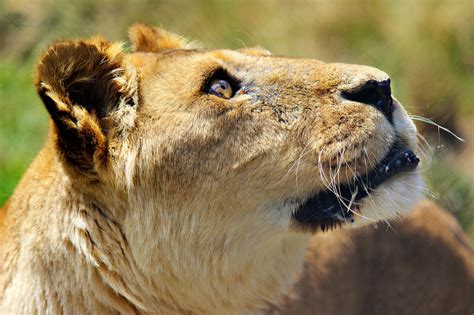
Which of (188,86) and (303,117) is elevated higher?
(188,86)

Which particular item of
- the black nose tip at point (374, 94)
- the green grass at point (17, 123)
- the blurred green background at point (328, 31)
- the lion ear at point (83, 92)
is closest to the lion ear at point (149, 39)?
the lion ear at point (83, 92)

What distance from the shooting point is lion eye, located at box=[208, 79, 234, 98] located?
241 cm

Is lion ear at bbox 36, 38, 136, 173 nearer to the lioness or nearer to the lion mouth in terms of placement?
the lioness

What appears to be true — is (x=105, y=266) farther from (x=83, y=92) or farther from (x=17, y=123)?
(x=17, y=123)

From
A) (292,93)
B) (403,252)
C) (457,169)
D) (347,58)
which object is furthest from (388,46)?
(292,93)

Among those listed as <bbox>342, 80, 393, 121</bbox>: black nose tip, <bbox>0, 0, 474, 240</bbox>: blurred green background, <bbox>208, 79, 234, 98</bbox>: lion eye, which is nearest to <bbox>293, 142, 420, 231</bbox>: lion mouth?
<bbox>342, 80, 393, 121</bbox>: black nose tip

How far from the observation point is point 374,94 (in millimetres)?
2334

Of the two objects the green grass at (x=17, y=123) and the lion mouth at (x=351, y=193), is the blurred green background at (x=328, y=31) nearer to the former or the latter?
the green grass at (x=17, y=123)

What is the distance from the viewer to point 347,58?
642cm

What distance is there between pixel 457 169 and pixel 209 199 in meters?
3.39

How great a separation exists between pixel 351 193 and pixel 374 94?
0.93 feet

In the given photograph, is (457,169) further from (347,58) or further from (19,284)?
(19,284)

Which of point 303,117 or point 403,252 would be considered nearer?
point 303,117

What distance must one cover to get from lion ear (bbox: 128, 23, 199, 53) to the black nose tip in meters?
0.77
